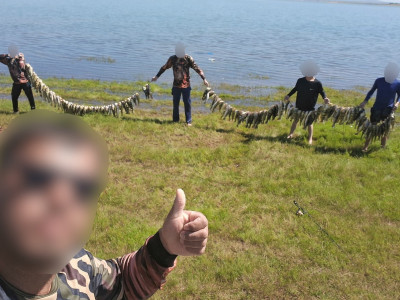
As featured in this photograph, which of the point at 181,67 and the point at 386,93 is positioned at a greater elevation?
the point at 181,67

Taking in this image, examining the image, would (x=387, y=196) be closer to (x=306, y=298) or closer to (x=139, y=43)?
(x=306, y=298)

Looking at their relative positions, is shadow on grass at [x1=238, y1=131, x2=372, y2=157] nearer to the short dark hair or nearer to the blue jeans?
the blue jeans

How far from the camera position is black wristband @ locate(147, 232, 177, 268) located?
6.17ft

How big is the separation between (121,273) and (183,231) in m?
0.52

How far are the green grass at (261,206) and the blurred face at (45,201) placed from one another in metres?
3.39

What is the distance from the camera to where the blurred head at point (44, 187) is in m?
0.92

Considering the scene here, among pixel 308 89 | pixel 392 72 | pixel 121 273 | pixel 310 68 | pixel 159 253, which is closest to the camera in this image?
pixel 159 253

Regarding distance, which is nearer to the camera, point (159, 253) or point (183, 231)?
point (183, 231)

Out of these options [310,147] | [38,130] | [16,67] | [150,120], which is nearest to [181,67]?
[150,120]

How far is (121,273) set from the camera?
2.00 meters

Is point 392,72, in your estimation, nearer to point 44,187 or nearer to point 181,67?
point 181,67

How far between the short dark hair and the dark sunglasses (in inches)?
2.3

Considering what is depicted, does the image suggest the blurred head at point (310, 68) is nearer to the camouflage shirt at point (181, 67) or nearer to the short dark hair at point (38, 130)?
the camouflage shirt at point (181, 67)

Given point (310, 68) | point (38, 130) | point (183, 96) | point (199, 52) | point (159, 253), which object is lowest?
point (199, 52)
